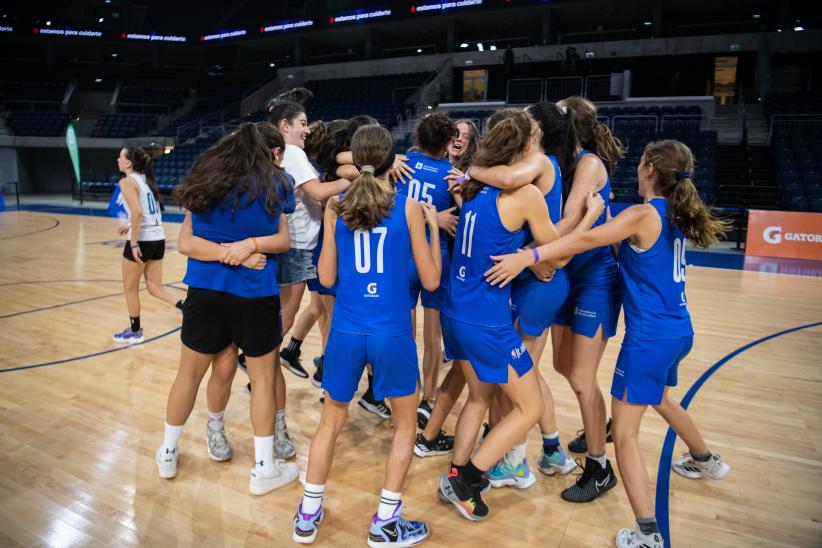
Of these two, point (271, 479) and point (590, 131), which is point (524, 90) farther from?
point (271, 479)

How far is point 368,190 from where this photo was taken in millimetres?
2127

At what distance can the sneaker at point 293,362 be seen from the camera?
4086 millimetres

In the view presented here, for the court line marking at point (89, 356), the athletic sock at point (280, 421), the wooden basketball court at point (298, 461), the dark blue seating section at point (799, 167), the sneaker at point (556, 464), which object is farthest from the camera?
the dark blue seating section at point (799, 167)

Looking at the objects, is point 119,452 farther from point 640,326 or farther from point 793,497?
point 793,497

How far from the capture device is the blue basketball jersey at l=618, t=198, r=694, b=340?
2.29 metres

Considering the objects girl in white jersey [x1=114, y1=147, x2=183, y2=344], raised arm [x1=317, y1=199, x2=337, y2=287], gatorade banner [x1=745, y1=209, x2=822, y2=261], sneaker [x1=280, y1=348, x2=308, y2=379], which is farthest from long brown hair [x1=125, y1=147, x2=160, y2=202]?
gatorade banner [x1=745, y1=209, x2=822, y2=261]

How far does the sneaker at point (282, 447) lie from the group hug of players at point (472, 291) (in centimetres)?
1

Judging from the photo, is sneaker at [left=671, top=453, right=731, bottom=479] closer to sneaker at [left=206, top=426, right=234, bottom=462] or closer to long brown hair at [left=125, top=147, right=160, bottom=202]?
sneaker at [left=206, top=426, right=234, bottom=462]

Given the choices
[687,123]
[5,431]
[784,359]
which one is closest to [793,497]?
[784,359]

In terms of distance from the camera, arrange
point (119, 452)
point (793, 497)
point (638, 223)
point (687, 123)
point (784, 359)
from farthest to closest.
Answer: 1. point (687, 123)
2. point (784, 359)
3. point (119, 452)
4. point (793, 497)
5. point (638, 223)

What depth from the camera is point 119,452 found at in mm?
3008

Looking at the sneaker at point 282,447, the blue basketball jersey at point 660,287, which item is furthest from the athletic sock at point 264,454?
the blue basketball jersey at point 660,287

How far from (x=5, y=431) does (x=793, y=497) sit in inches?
161

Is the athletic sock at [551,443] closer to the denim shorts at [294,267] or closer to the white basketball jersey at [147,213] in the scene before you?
the denim shorts at [294,267]
